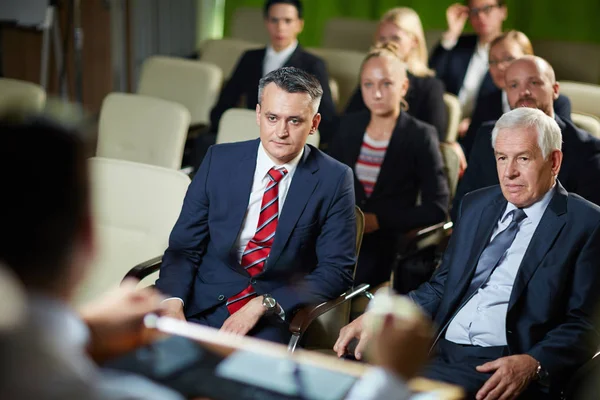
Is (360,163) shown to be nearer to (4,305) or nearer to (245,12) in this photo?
(4,305)

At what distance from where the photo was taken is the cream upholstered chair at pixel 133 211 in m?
3.18

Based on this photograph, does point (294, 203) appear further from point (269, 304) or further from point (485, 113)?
point (485, 113)

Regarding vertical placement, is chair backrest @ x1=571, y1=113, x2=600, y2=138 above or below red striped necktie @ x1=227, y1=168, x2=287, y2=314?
above

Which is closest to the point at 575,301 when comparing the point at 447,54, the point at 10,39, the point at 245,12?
Answer: the point at 447,54

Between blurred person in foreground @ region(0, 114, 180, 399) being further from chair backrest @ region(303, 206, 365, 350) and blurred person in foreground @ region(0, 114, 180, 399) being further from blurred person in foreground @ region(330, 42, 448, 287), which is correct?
blurred person in foreground @ region(330, 42, 448, 287)

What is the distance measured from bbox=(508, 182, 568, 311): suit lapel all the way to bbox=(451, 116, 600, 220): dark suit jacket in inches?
34.4

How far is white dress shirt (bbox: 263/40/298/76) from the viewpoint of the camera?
5.34 metres

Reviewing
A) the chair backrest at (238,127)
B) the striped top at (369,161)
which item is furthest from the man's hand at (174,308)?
the striped top at (369,161)

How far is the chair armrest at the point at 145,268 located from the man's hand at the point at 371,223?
1.05 m

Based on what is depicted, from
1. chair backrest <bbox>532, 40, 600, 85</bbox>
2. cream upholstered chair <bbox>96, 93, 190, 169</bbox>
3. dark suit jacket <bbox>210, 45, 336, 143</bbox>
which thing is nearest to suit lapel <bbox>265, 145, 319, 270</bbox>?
cream upholstered chair <bbox>96, 93, 190, 169</bbox>

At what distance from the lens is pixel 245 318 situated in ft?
8.94

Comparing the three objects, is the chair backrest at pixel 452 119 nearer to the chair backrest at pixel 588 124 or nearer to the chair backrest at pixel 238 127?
the chair backrest at pixel 588 124

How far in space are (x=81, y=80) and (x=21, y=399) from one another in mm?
6683

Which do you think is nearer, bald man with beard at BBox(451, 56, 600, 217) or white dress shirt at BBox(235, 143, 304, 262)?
white dress shirt at BBox(235, 143, 304, 262)
